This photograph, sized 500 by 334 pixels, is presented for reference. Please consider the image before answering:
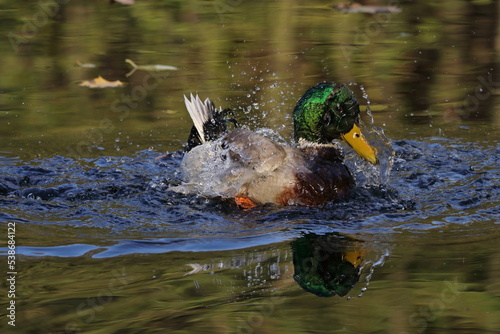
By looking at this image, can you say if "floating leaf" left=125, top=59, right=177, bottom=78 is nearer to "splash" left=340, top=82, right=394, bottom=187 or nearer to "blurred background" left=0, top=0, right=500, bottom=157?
"blurred background" left=0, top=0, right=500, bottom=157

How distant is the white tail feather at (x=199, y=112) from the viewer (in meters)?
6.03

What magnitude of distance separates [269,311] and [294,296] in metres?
0.21

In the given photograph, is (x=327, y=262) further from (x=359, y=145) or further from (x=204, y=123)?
(x=204, y=123)

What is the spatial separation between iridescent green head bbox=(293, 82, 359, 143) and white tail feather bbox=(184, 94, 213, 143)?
2.80 ft

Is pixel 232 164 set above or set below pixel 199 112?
below

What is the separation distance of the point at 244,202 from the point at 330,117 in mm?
827

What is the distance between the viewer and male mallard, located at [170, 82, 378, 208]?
16.6 ft

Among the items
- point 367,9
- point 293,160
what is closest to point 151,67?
point 367,9

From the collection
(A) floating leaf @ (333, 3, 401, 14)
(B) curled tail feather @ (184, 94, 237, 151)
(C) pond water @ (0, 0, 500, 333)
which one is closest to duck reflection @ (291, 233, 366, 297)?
(C) pond water @ (0, 0, 500, 333)

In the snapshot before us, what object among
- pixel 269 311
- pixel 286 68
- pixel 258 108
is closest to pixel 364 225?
pixel 269 311

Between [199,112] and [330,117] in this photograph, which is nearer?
[330,117]

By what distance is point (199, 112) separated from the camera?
20.1ft

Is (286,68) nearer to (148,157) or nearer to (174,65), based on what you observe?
(174,65)

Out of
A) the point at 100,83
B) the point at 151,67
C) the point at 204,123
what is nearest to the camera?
the point at 204,123
